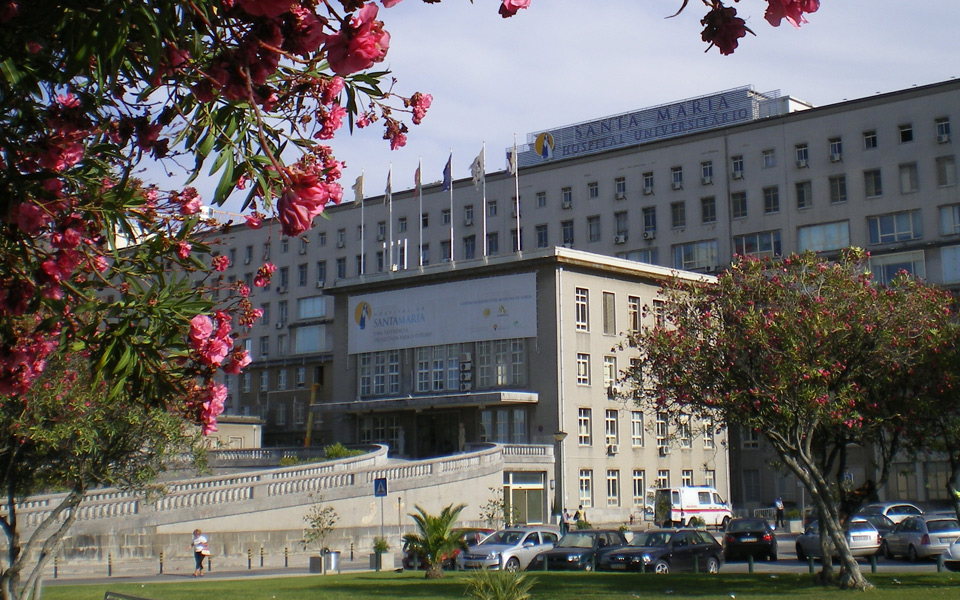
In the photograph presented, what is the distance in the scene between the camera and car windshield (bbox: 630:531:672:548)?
3331cm

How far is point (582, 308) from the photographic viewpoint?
210 ft

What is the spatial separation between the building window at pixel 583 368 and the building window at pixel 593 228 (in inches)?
760

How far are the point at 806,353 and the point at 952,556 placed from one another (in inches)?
517

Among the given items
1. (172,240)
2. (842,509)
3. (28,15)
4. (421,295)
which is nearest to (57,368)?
(172,240)

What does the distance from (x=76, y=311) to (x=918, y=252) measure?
222 feet

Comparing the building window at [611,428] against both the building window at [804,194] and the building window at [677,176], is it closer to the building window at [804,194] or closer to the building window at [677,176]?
the building window at [677,176]

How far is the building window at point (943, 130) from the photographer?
67188 millimetres

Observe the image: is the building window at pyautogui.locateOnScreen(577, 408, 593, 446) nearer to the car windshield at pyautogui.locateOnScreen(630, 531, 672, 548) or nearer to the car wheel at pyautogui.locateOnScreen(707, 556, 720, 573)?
the car windshield at pyautogui.locateOnScreen(630, 531, 672, 548)

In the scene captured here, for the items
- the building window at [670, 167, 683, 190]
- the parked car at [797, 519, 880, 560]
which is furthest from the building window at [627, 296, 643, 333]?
the parked car at [797, 519, 880, 560]

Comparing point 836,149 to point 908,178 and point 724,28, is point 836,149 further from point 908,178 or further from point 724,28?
point 724,28

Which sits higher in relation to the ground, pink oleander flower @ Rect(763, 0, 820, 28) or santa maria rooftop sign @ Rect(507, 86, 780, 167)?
santa maria rooftop sign @ Rect(507, 86, 780, 167)

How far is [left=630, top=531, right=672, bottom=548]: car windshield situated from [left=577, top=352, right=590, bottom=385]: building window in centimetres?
2907

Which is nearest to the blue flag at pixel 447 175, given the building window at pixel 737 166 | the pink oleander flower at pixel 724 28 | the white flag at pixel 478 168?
the white flag at pixel 478 168

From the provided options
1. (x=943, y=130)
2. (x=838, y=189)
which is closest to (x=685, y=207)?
(x=838, y=189)
